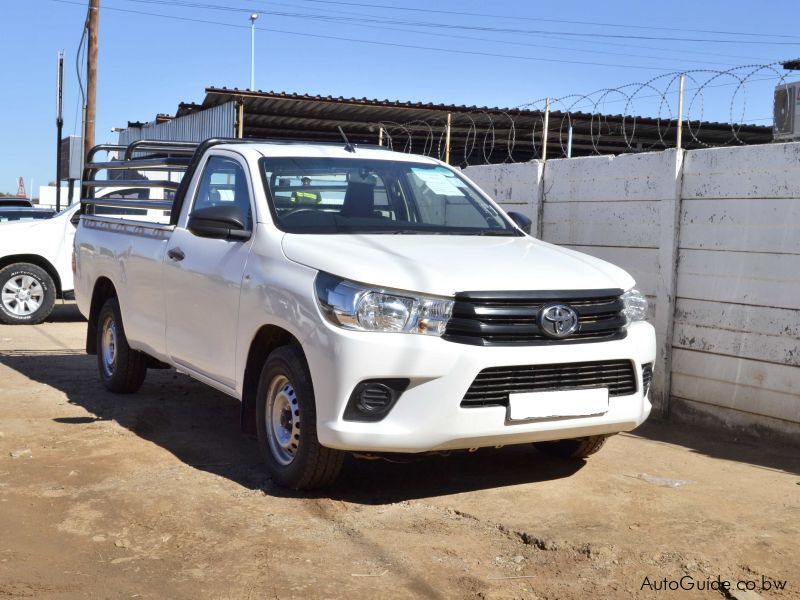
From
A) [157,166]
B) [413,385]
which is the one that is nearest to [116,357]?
[157,166]

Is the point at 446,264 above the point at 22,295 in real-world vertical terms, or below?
above

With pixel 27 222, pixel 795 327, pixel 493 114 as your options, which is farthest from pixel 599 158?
pixel 493 114

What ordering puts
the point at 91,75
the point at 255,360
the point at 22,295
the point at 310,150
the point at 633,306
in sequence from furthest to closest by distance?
the point at 91,75 → the point at 22,295 → the point at 310,150 → the point at 255,360 → the point at 633,306

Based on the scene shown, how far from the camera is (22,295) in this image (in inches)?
492

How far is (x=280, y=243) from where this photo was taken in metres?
5.28

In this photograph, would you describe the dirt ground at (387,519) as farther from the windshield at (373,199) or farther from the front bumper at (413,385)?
the windshield at (373,199)

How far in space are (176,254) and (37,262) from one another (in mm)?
6993

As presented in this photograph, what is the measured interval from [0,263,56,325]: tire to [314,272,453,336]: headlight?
882 cm

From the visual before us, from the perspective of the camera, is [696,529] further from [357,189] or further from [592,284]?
[357,189]

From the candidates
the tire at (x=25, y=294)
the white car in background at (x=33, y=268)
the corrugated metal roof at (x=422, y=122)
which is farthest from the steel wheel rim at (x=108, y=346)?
the corrugated metal roof at (x=422, y=122)

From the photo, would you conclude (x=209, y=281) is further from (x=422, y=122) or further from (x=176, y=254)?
(x=422, y=122)

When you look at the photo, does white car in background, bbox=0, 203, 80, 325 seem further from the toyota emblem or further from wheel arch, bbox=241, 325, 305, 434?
the toyota emblem

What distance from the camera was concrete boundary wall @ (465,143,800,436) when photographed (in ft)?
21.7

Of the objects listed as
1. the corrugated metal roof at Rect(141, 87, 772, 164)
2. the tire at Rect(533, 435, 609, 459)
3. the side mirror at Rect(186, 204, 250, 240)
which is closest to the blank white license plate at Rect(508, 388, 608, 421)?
the tire at Rect(533, 435, 609, 459)
